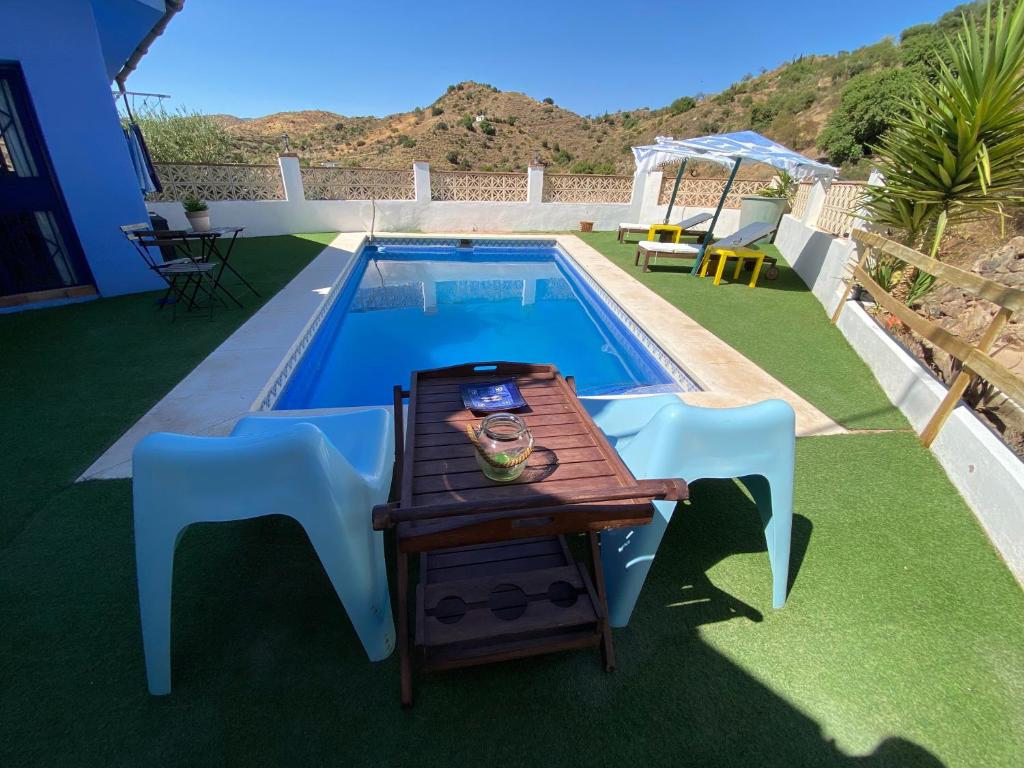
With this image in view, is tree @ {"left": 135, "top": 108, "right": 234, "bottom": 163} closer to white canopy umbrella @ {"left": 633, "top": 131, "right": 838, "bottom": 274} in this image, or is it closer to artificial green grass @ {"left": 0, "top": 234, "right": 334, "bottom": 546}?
artificial green grass @ {"left": 0, "top": 234, "right": 334, "bottom": 546}

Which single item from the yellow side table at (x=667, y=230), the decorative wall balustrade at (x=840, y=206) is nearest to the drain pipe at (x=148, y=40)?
the yellow side table at (x=667, y=230)

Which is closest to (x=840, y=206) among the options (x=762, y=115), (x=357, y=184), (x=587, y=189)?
(x=587, y=189)

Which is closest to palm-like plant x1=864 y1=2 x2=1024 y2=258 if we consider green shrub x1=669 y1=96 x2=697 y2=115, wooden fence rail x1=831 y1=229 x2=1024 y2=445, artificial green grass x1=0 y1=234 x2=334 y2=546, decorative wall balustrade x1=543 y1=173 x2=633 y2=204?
wooden fence rail x1=831 y1=229 x2=1024 y2=445

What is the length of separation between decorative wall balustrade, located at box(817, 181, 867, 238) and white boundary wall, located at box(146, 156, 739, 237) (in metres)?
4.79

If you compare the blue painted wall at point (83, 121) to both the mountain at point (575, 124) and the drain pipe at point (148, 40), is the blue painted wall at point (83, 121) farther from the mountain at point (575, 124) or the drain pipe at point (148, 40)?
the mountain at point (575, 124)

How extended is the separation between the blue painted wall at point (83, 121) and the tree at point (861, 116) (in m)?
30.1

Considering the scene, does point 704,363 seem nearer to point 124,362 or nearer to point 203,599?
point 203,599

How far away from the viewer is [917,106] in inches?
186

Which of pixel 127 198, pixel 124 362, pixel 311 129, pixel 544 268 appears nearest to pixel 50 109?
pixel 127 198

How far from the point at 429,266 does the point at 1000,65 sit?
883 centimetres

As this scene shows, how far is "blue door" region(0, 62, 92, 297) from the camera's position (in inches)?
203

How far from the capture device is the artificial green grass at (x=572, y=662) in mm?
1566

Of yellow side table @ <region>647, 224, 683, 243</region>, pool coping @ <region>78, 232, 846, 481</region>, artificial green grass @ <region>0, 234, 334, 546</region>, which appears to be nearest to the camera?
artificial green grass @ <region>0, 234, 334, 546</region>

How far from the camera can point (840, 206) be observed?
759 cm
